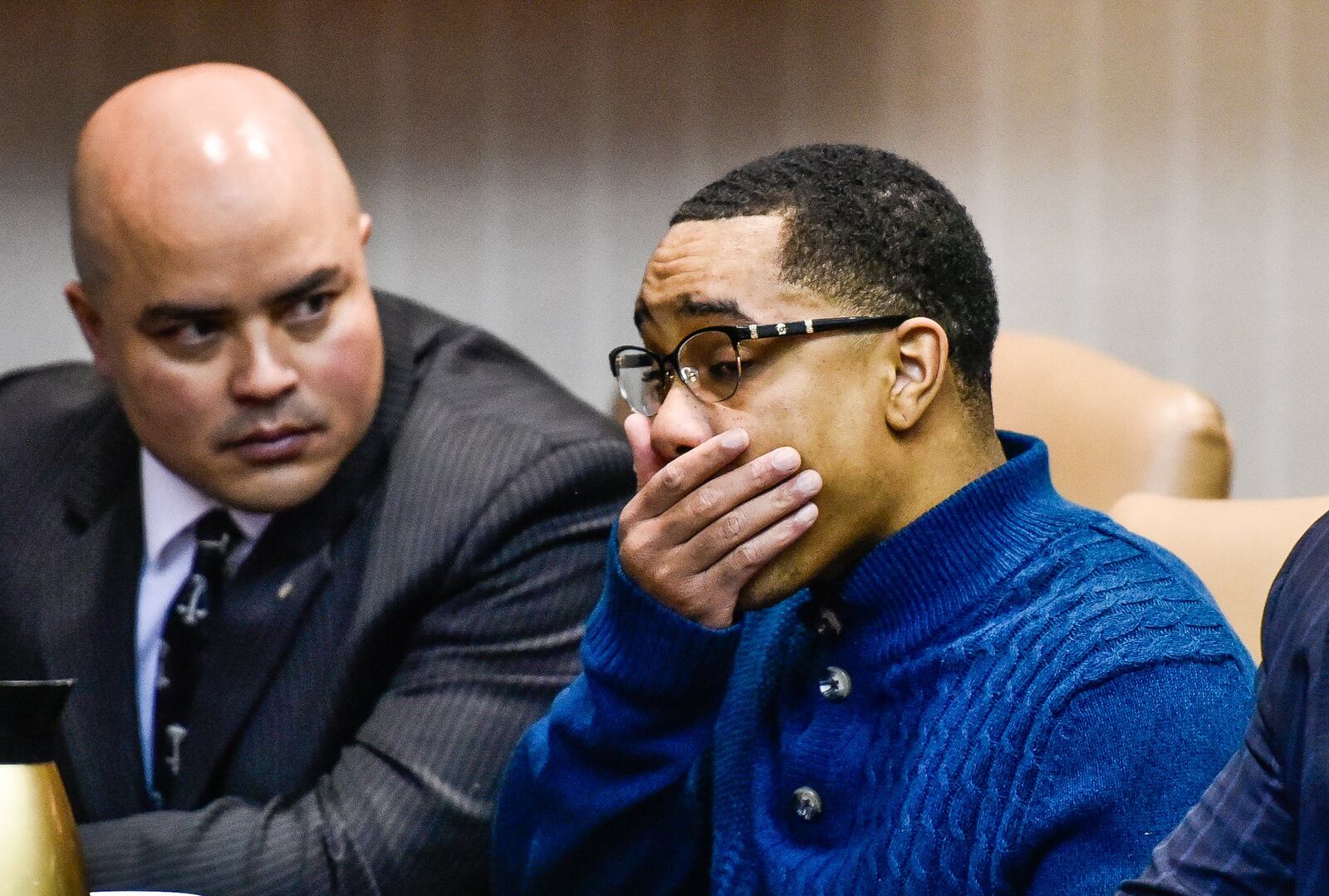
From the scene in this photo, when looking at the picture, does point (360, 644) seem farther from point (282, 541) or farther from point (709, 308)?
point (709, 308)

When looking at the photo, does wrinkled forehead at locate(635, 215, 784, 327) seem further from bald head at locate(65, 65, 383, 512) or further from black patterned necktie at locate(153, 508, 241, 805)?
black patterned necktie at locate(153, 508, 241, 805)

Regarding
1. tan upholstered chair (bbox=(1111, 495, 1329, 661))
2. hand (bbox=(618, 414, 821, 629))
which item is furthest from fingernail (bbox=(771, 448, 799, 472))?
tan upholstered chair (bbox=(1111, 495, 1329, 661))

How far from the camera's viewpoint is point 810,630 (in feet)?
3.86

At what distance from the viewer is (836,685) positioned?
111 cm

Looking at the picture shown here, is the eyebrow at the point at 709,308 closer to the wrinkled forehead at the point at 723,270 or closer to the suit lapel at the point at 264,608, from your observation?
the wrinkled forehead at the point at 723,270

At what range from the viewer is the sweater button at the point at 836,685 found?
3.62 feet

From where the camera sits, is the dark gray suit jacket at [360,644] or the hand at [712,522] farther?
the dark gray suit jacket at [360,644]

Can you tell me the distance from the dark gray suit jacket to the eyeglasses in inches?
17.9

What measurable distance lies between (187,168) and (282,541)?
0.37 m

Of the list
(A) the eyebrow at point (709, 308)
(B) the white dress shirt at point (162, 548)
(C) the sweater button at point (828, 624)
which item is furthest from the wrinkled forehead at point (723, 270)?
(B) the white dress shirt at point (162, 548)

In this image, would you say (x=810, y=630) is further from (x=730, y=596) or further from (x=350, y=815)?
(x=350, y=815)

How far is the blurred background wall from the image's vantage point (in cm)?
224

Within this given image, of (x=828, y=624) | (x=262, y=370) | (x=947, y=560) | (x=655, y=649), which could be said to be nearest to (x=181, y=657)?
(x=262, y=370)

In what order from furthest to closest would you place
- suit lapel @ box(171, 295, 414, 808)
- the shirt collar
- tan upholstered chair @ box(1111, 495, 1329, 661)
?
the shirt collar → suit lapel @ box(171, 295, 414, 808) → tan upholstered chair @ box(1111, 495, 1329, 661)
